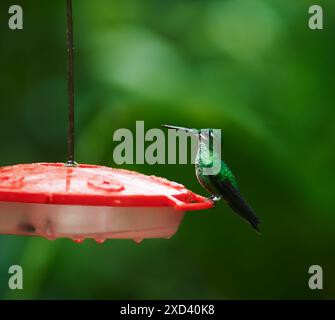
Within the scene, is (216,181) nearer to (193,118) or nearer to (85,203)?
(85,203)

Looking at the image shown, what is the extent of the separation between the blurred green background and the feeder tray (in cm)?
188

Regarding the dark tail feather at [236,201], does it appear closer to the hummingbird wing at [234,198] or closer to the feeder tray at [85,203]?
the hummingbird wing at [234,198]

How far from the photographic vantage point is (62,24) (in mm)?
5004

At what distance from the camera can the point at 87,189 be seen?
7.45 feet

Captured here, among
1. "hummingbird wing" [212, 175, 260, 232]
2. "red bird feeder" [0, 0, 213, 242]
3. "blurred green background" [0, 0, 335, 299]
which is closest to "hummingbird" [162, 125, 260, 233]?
"hummingbird wing" [212, 175, 260, 232]

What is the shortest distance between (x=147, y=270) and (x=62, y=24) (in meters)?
1.62

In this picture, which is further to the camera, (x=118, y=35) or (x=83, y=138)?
(x=118, y=35)

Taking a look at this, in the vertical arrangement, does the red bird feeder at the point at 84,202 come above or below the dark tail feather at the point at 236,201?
above

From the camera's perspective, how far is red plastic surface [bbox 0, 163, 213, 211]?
7.27 feet

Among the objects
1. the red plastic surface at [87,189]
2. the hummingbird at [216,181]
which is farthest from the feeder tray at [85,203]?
the hummingbird at [216,181]

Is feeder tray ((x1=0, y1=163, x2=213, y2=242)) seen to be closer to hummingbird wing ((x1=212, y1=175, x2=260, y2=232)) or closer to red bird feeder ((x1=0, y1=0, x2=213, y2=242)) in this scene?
red bird feeder ((x1=0, y1=0, x2=213, y2=242))

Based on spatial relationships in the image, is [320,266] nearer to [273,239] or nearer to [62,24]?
[273,239]

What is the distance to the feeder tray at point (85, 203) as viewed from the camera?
2.23m

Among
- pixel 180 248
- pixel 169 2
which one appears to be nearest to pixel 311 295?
pixel 180 248
